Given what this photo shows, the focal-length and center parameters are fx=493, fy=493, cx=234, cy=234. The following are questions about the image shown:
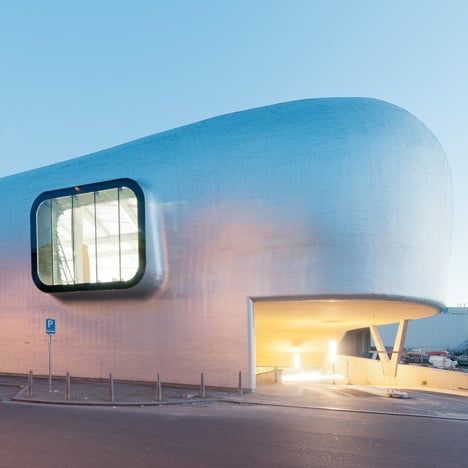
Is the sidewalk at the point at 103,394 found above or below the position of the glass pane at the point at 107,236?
below

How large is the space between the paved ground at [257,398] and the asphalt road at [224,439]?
1.34 m

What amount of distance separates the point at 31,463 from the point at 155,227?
13.8m

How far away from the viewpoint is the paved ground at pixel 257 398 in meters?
15.6

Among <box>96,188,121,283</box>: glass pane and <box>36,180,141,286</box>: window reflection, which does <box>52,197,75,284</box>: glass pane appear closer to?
<box>36,180,141,286</box>: window reflection

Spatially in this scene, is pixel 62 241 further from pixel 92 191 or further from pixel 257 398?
pixel 257 398

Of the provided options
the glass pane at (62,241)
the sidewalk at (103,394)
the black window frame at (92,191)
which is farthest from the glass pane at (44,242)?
the sidewalk at (103,394)

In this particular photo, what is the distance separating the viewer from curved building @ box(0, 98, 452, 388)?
764 inches

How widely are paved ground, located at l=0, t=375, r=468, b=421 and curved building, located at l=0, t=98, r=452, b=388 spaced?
1.75 m

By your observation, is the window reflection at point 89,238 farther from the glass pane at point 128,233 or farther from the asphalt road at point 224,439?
the asphalt road at point 224,439

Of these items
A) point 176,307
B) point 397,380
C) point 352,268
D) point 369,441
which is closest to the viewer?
point 369,441

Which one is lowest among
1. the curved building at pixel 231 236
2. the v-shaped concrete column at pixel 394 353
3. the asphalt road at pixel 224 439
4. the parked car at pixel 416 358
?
the parked car at pixel 416 358

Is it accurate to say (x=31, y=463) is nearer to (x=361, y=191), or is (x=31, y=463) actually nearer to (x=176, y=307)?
(x=176, y=307)

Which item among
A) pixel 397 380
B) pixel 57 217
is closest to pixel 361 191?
pixel 57 217

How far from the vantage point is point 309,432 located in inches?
419
